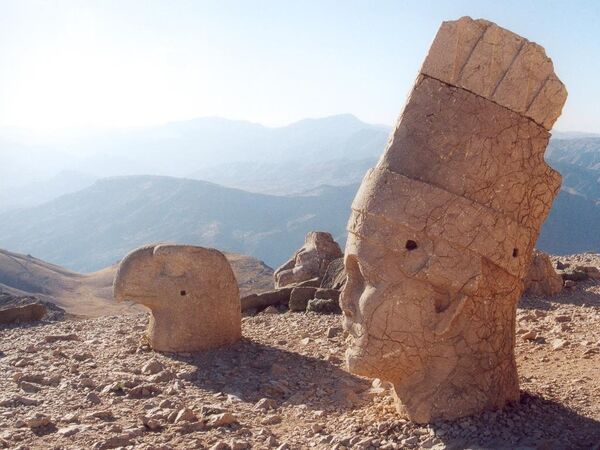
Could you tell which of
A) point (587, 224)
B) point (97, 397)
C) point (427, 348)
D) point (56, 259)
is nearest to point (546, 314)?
point (427, 348)

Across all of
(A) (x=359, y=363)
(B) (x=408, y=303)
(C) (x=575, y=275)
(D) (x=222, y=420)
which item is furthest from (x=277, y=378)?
(C) (x=575, y=275)

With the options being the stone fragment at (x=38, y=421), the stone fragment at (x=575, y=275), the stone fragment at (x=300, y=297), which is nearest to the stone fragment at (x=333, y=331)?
the stone fragment at (x=300, y=297)

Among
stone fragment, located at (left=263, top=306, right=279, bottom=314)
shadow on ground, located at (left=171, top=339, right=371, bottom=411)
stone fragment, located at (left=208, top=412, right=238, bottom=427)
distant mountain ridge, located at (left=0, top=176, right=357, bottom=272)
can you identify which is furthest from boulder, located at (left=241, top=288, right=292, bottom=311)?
distant mountain ridge, located at (left=0, top=176, right=357, bottom=272)

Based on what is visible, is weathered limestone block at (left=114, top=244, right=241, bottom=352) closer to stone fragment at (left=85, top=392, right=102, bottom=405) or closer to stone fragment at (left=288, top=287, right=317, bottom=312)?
stone fragment at (left=85, top=392, right=102, bottom=405)

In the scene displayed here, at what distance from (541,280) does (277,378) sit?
5257 mm

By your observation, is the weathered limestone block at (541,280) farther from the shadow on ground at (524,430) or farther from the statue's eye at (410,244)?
the statue's eye at (410,244)

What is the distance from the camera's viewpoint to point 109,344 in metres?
8.46

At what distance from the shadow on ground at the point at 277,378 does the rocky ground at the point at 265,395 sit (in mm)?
13

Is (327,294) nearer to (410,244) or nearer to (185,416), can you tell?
(185,416)

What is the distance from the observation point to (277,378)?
22.5ft

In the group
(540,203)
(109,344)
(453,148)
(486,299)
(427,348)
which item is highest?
(453,148)

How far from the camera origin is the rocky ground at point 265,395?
473 centimetres

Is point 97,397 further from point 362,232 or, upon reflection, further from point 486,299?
point 486,299

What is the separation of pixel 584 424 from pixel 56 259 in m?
81.6
